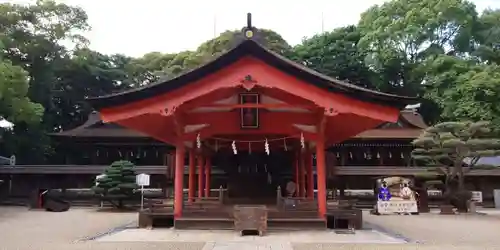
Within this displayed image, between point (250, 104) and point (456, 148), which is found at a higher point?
point (250, 104)

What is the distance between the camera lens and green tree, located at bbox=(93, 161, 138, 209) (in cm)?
2473

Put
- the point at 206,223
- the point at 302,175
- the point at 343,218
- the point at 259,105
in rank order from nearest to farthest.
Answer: the point at 259,105, the point at 206,223, the point at 343,218, the point at 302,175

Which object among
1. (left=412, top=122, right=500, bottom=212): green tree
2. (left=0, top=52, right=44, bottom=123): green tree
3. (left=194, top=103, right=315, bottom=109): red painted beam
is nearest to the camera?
(left=194, top=103, right=315, bottom=109): red painted beam

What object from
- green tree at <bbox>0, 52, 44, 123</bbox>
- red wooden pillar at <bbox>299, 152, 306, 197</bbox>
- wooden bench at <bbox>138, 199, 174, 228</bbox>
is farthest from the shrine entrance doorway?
green tree at <bbox>0, 52, 44, 123</bbox>

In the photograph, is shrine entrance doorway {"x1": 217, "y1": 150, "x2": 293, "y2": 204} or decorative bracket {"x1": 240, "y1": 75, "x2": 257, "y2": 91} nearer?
decorative bracket {"x1": 240, "y1": 75, "x2": 257, "y2": 91}

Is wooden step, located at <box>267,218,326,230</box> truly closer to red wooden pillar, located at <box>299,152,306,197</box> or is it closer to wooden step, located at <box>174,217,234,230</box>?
wooden step, located at <box>174,217,234,230</box>

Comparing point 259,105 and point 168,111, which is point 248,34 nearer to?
point 259,105

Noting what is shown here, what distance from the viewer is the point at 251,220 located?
1155cm

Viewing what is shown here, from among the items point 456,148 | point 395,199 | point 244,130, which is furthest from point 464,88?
point 244,130

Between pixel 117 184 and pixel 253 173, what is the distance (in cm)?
850

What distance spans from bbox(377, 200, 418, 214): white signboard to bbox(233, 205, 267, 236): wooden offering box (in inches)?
419

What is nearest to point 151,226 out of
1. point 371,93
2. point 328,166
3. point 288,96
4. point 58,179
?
point 288,96

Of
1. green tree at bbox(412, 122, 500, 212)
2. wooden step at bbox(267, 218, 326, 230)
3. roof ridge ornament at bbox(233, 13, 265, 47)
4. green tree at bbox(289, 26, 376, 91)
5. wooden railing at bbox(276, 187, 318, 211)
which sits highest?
green tree at bbox(289, 26, 376, 91)

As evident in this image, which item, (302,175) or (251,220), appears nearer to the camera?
(251,220)
